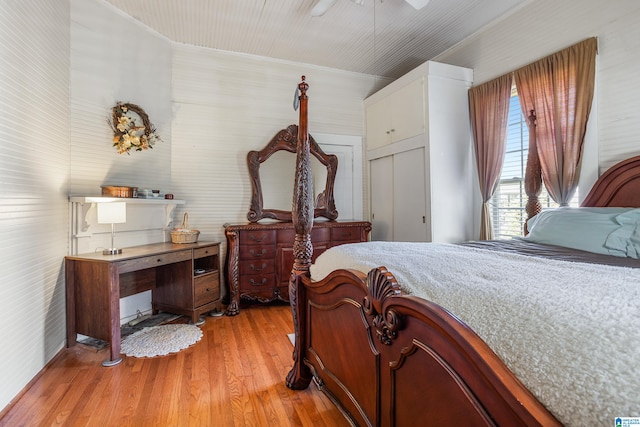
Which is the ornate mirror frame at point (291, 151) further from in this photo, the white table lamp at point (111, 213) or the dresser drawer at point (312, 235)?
the white table lamp at point (111, 213)

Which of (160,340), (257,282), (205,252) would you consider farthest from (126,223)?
(257,282)

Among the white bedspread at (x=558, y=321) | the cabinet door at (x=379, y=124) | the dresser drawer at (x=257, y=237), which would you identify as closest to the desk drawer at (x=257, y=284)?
the dresser drawer at (x=257, y=237)

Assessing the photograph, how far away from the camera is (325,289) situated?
156cm

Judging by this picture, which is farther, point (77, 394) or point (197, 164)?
point (197, 164)

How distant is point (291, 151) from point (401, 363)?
329cm

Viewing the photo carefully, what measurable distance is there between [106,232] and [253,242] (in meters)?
1.37

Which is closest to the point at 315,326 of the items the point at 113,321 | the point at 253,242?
the point at 113,321

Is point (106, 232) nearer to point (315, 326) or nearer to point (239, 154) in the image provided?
point (239, 154)

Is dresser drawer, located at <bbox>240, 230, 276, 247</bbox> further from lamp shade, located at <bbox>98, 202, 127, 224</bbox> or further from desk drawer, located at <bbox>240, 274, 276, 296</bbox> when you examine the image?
lamp shade, located at <bbox>98, 202, 127, 224</bbox>

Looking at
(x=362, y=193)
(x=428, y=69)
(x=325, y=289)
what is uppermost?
(x=428, y=69)

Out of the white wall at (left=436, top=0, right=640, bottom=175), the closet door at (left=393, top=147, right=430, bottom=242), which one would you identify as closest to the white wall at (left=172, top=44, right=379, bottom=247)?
the closet door at (left=393, top=147, right=430, bottom=242)

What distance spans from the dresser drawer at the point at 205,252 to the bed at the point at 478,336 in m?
1.72

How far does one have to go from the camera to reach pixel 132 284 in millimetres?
2957

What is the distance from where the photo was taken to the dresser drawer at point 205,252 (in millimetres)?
3031
